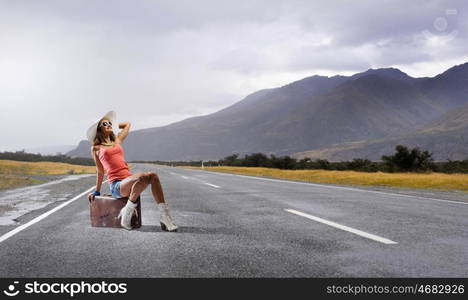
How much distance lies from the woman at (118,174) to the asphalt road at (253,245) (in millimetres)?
271

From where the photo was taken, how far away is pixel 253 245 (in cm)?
495

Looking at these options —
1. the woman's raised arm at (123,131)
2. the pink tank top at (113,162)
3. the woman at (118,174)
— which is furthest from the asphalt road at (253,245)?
the woman's raised arm at (123,131)

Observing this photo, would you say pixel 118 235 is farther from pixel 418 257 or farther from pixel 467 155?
pixel 467 155

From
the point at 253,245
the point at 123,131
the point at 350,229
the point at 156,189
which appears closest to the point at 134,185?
the point at 156,189

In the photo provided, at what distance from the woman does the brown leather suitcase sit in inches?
3.1

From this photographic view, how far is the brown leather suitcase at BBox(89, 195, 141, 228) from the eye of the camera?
19.8ft

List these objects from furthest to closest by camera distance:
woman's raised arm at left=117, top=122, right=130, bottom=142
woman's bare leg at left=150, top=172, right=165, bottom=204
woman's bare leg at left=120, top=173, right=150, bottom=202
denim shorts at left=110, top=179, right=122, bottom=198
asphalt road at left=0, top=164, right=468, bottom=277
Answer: woman's raised arm at left=117, top=122, right=130, bottom=142 < denim shorts at left=110, top=179, right=122, bottom=198 < woman's bare leg at left=150, top=172, right=165, bottom=204 < woman's bare leg at left=120, top=173, right=150, bottom=202 < asphalt road at left=0, top=164, right=468, bottom=277

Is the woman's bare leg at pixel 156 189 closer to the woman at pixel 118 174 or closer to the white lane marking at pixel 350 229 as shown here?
the woman at pixel 118 174

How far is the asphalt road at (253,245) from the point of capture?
387 centimetres

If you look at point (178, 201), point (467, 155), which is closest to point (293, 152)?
point (467, 155)

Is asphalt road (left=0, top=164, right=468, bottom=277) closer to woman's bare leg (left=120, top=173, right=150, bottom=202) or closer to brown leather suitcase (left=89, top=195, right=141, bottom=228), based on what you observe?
brown leather suitcase (left=89, top=195, right=141, bottom=228)

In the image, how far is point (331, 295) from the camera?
3219 mm

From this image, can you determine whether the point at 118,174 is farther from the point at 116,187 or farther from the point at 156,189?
the point at 156,189

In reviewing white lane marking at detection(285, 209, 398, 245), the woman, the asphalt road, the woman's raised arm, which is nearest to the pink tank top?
the woman
